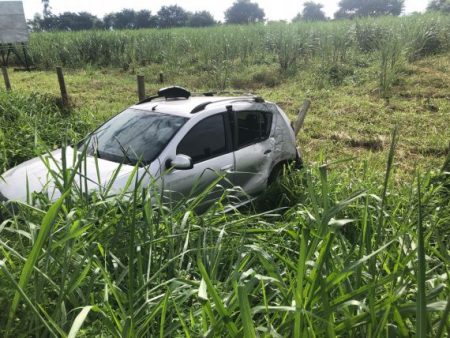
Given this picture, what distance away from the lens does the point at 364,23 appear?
53.9ft

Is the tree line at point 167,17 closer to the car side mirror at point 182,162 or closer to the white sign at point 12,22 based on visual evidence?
the white sign at point 12,22

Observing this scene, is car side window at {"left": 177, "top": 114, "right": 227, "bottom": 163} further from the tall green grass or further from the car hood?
the tall green grass

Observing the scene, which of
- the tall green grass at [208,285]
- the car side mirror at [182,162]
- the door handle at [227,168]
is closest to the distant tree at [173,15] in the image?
the door handle at [227,168]

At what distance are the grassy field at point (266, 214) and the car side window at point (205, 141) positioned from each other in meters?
0.61

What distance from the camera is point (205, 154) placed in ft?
13.2

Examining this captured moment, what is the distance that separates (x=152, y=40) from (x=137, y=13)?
8356 cm

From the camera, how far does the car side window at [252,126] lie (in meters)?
4.48

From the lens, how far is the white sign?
12.5 m

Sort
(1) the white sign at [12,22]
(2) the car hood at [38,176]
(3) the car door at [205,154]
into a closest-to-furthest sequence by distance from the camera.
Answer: (2) the car hood at [38,176], (3) the car door at [205,154], (1) the white sign at [12,22]

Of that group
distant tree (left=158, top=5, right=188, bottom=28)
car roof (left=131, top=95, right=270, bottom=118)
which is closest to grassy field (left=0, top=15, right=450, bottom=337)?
car roof (left=131, top=95, right=270, bottom=118)

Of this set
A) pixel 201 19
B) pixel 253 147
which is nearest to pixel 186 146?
pixel 253 147

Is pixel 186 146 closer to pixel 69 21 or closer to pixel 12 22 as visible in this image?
pixel 12 22

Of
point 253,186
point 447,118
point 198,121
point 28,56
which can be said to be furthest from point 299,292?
point 28,56

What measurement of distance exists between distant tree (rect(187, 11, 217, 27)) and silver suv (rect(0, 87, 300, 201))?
88775 mm
